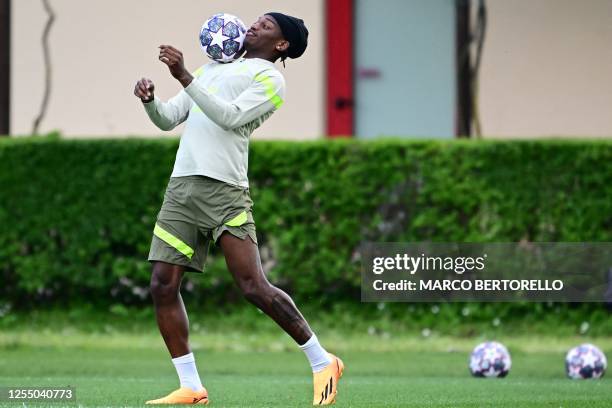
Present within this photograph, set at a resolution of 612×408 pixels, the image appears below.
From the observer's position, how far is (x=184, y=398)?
23.1 feet

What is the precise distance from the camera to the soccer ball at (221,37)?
708 centimetres

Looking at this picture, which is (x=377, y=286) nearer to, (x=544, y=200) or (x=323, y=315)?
(x=323, y=315)

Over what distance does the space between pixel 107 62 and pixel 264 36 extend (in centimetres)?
734

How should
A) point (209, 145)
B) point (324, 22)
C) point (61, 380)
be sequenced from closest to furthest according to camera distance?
point (209, 145), point (61, 380), point (324, 22)

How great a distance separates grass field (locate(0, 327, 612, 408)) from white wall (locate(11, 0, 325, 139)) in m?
2.56

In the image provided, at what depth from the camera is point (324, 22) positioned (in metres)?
14.1

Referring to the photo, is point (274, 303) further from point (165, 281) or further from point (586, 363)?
point (586, 363)

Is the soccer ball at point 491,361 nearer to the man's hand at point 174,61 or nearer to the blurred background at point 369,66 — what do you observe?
the man's hand at point 174,61

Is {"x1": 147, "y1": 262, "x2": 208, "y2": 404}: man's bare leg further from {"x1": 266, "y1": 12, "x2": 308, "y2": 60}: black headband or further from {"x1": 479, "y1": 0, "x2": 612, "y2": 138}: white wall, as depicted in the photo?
{"x1": 479, "y1": 0, "x2": 612, "y2": 138}: white wall

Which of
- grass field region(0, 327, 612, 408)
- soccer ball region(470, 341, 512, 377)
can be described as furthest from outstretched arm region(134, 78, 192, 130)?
soccer ball region(470, 341, 512, 377)

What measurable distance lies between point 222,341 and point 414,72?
3698 mm

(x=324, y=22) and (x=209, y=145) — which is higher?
(x=324, y=22)

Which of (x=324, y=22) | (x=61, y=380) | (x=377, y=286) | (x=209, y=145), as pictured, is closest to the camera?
(x=209, y=145)

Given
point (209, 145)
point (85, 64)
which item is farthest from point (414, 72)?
point (209, 145)
